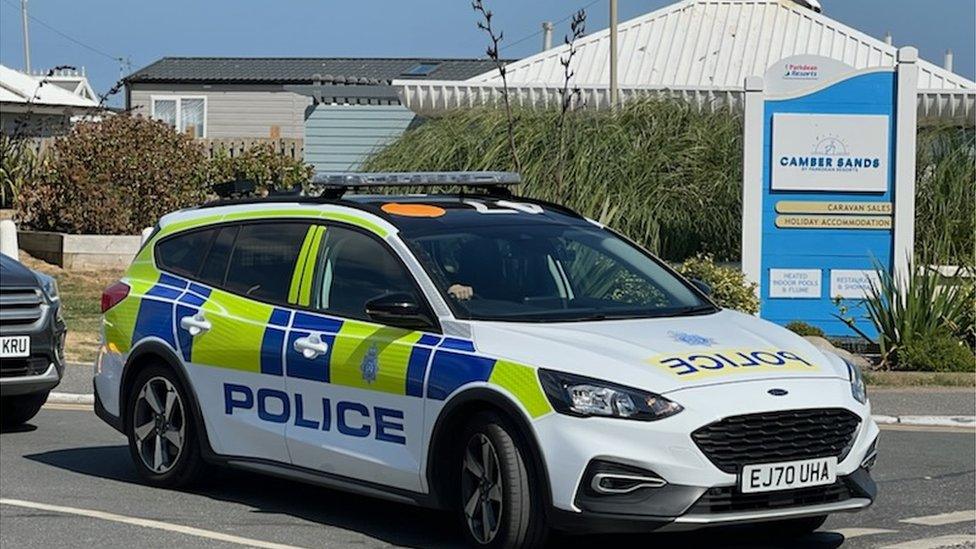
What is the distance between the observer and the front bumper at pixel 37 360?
11.2m

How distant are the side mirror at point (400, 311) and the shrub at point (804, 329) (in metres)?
9.07

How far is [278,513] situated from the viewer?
332 inches

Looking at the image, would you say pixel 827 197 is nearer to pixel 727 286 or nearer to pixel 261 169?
pixel 727 286

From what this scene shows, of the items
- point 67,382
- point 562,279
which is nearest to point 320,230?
point 562,279

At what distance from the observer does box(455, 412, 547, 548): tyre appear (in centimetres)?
678

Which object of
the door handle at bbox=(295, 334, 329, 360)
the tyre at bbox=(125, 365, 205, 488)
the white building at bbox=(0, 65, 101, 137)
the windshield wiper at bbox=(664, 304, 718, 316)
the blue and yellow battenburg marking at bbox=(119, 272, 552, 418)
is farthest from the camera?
the white building at bbox=(0, 65, 101, 137)

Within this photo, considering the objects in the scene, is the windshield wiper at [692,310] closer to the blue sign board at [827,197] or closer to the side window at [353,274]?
the side window at [353,274]

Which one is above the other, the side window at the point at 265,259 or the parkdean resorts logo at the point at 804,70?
the parkdean resorts logo at the point at 804,70

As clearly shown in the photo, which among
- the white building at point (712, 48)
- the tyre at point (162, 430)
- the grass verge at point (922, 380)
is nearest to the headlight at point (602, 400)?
the tyre at point (162, 430)

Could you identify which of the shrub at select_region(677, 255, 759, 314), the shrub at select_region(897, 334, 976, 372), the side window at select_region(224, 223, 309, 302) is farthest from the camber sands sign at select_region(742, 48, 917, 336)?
the side window at select_region(224, 223, 309, 302)

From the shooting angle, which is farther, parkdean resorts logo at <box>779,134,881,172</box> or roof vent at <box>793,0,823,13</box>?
roof vent at <box>793,0,823,13</box>

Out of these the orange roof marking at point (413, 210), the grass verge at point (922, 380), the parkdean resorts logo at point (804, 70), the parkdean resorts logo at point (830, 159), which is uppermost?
the parkdean resorts logo at point (804, 70)

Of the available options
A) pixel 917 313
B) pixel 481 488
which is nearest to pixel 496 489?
pixel 481 488

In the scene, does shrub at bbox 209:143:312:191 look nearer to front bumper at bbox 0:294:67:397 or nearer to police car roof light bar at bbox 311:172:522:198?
front bumper at bbox 0:294:67:397
